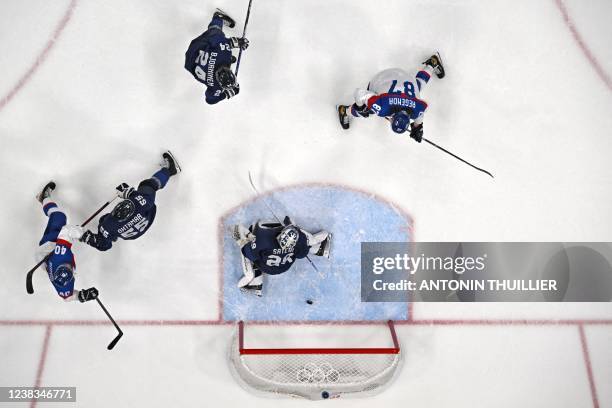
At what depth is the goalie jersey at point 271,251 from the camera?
5160 mm

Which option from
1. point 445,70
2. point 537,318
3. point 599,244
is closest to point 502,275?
point 537,318

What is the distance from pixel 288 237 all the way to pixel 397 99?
1.50m

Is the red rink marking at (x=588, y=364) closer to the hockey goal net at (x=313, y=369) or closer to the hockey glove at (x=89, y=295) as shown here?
the hockey goal net at (x=313, y=369)

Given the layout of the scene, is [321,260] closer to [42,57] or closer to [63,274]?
[63,274]

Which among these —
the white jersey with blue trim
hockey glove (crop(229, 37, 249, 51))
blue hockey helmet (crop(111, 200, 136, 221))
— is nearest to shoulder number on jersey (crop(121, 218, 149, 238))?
blue hockey helmet (crop(111, 200, 136, 221))

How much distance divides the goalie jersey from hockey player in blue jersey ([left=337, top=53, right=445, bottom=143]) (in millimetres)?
1239

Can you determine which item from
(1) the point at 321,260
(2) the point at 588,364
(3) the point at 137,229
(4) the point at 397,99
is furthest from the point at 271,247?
(2) the point at 588,364

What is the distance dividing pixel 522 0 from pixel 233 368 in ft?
14.9

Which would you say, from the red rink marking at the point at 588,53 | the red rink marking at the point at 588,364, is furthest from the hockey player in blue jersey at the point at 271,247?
the red rink marking at the point at 588,53

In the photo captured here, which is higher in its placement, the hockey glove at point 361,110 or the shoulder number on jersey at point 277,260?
the hockey glove at point 361,110

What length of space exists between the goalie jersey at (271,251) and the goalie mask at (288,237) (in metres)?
0.08

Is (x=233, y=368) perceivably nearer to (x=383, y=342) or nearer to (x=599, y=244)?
(x=383, y=342)

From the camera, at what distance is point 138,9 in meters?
5.57

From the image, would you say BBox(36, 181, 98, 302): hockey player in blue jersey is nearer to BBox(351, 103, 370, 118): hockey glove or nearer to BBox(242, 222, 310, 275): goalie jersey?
BBox(242, 222, 310, 275): goalie jersey
